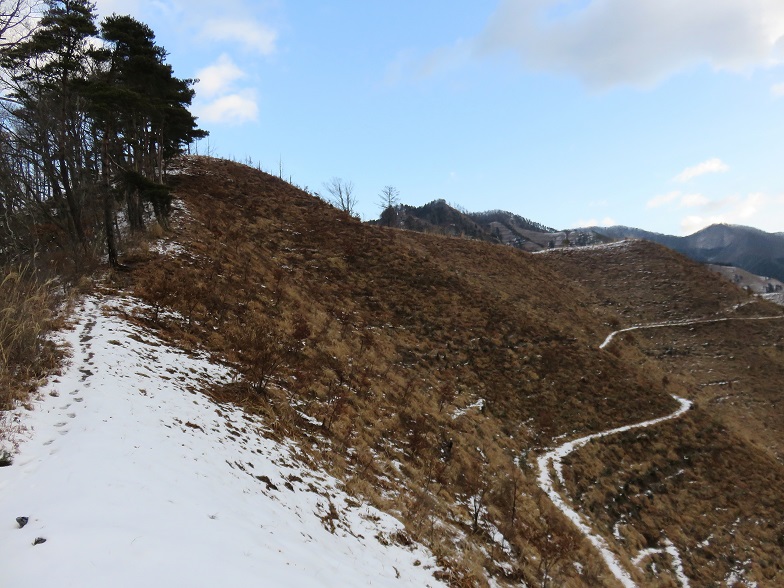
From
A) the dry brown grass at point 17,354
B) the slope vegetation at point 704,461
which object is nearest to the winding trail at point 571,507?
the slope vegetation at point 704,461

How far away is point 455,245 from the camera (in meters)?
44.5

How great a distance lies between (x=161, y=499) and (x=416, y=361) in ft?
56.2

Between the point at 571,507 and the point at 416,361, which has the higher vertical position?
the point at 416,361

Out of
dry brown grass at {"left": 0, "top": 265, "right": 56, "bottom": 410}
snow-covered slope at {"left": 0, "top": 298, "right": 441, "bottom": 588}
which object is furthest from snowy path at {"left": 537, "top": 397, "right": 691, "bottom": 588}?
dry brown grass at {"left": 0, "top": 265, "right": 56, "bottom": 410}

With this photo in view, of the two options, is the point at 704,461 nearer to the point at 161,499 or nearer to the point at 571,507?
the point at 571,507

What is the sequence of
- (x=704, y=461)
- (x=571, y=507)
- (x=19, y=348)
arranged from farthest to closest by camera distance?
1. (x=704, y=461)
2. (x=571, y=507)
3. (x=19, y=348)

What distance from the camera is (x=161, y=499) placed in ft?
17.1

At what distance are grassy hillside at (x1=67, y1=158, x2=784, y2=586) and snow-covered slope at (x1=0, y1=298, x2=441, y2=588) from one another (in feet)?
5.30

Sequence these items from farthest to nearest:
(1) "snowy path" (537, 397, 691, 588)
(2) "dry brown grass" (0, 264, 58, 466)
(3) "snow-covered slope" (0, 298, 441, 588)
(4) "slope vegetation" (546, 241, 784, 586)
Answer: (4) "slope vegetation" (546, 241, 784, 586) → (1) "snowy path" (537, 397, 691, 588) → (2) "dry brown grass" (0, 264, 58, 466) → (3) "snow-covered slope" (0, 298, 441, 588)

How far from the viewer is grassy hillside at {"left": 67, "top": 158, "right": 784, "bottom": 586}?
451 inches

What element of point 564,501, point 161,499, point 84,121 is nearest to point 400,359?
point 564,501

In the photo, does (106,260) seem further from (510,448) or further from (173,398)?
(510,448)

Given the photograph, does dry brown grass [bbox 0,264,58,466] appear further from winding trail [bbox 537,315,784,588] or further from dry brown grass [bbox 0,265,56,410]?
winding trail [bbox 537,315,784,588]

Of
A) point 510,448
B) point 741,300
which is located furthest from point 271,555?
point 741,300
